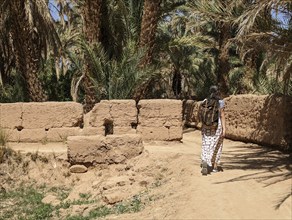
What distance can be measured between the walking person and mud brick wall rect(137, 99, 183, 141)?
3437 millimetres

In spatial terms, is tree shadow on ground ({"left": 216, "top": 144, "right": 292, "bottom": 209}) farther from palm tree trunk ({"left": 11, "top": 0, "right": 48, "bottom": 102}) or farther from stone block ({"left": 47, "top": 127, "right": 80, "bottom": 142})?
palm tree trunk ({"left": 11, "top": 0, "right": 48, "bottom": 102})

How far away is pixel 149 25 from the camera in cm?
1345

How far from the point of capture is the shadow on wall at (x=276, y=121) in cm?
1010

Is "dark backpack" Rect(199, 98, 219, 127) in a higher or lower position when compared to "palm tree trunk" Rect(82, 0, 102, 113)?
lower

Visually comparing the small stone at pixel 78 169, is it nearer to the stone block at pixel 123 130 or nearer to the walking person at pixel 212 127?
the stone block at pixel 123 130

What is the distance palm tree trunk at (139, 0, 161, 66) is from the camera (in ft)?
43.8

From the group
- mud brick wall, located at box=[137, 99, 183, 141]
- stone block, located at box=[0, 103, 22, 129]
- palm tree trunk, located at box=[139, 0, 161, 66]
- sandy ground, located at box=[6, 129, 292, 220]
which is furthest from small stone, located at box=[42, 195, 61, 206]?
palm tree trunk, located at box=[139, 0, 161, 66]

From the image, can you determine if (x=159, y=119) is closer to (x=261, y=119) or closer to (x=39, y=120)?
(x=261, y=119)

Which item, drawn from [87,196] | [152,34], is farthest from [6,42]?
[87,196]

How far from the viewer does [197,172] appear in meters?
8.09

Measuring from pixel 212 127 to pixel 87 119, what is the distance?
442cm

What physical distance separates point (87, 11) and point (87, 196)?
633 cm

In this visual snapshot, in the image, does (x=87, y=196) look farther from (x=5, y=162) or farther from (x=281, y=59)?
(x=281, y=59)

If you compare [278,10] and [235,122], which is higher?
[278,10]
